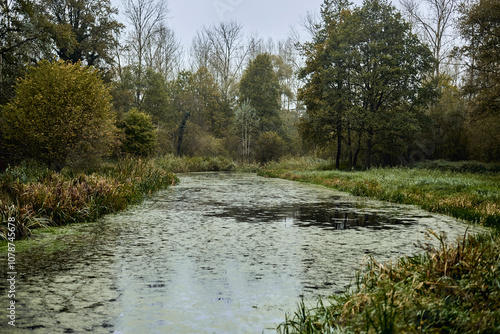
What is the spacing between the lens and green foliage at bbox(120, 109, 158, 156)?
23609 millimetres

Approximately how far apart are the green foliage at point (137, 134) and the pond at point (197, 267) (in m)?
15.0

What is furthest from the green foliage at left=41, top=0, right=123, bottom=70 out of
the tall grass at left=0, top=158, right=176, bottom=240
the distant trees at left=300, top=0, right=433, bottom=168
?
the tall grass at left=0, top=158, right=176, bottom=240

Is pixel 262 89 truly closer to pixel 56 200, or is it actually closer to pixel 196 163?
pixel 196 163

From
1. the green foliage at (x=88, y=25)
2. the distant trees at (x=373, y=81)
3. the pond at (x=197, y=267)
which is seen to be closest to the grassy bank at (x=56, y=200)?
the pond at (x=197, y=267)

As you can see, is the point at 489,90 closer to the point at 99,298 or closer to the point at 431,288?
the point at 431,288

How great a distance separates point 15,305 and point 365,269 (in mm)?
3825

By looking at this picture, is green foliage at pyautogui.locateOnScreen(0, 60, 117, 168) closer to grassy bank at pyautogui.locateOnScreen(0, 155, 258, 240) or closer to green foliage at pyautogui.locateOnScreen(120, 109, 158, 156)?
grassy bank at pyautogui.locateOnScreen(0, 155, 258, 240)

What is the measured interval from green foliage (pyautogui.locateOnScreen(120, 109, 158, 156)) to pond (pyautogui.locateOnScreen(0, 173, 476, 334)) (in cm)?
1497

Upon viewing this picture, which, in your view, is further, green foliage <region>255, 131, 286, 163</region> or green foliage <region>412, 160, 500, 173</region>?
green foliage <region>255, 131, 286, 163</region>

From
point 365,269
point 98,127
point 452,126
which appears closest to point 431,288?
point 365,269

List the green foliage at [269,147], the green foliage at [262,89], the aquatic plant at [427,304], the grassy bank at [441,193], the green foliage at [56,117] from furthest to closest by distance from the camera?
the green foliage at [262,89] < the green foliage at [269,147] < the green foliage at [56,117] < the grassy bank at [441,193] < the aquatic plant at [427,304]

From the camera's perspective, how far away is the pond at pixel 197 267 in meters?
3.35

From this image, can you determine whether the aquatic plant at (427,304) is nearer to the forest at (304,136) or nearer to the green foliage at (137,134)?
the forest at (304,136)

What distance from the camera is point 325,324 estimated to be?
117 inches
